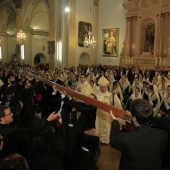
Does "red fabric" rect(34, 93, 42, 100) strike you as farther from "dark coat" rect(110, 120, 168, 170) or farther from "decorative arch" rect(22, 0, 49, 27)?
"decorative arch" rect(22, 0, 49, 27)

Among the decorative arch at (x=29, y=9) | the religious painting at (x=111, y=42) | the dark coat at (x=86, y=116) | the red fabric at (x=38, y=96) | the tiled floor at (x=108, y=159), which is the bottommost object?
the tiled floor at (x=108, y=159)

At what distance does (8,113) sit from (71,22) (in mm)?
17784

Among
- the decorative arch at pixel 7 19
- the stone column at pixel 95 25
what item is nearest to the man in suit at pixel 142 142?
the stone column at pixel 95 25

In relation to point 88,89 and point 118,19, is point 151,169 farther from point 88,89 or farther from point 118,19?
point 118,19

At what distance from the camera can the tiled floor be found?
4968 mm

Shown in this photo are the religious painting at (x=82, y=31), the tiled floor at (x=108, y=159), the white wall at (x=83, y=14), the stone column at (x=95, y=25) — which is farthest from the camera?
the stone column at (x=95, y=25)

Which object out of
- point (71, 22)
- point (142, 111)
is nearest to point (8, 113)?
point (142, 111)

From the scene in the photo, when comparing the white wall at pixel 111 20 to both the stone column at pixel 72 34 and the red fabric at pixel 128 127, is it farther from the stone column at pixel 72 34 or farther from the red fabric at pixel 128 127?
the red fabric at pixel 128 127

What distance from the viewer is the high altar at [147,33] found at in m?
17.8

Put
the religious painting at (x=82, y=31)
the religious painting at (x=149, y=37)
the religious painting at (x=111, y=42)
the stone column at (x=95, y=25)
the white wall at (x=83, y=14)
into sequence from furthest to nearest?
the stone column at (x=95, y=25) < the religious painting at (x=111, y=42) < the religious painting at (x=82, y=31) < the white wall at (x=83, y=14) < the religious painting at (x=149, y=37)

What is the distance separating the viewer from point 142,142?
2.21 meters

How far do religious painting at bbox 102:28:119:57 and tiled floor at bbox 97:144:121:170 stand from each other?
53.8 ft

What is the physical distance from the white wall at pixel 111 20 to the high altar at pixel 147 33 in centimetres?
93

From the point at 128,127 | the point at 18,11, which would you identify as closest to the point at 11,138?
the point at 128,127
